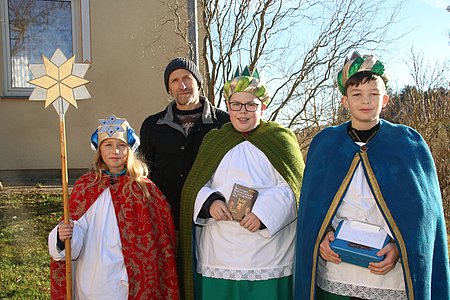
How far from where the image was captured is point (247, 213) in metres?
3.21

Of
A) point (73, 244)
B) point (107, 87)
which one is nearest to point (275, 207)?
point (73, 244)

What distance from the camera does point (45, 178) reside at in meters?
9.09

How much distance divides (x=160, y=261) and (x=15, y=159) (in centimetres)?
631

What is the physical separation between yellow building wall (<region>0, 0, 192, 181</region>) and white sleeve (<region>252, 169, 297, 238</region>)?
590 centimetres

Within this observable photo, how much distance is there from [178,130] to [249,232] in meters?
1.16

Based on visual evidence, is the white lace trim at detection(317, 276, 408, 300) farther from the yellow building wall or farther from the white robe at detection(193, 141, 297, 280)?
the yellow building wall

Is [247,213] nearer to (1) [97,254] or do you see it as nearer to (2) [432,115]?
(1) [97,254]

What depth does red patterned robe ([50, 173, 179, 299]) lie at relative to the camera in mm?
3463

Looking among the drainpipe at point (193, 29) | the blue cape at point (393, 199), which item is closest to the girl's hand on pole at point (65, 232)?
the blue cape at point (393, 199)

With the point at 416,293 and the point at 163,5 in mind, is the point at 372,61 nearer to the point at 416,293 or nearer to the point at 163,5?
the point at 416,293

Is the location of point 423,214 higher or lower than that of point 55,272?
higher

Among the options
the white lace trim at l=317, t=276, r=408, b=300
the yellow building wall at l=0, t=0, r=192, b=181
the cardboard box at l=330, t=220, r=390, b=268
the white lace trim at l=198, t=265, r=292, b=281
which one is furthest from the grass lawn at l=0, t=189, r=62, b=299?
the cardboard box at l=330, t=220, r=390, b=268

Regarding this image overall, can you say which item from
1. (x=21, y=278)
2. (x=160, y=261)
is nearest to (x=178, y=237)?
(x=160, y=261)

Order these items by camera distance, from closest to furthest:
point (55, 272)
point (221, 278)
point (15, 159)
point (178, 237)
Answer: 1. point (221, 278)
2. point (55, 272)
3. point (178, 237)
4. point (15, 159)
